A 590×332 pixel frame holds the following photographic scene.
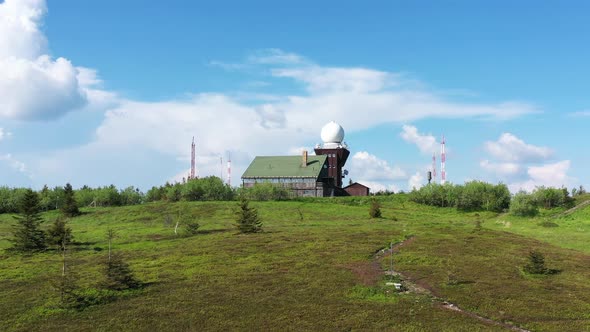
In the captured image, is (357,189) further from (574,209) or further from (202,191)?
(574,209)

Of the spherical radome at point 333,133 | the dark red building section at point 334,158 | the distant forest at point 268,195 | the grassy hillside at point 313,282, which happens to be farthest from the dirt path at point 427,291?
the spherical radome at point 333,133

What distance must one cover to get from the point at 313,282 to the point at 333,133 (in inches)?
4321

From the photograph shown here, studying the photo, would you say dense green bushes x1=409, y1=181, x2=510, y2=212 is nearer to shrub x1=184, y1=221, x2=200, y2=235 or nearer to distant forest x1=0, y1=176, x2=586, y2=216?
distant forest x1=0, y1=176, x2=586, y2=216

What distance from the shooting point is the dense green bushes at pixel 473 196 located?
112 meters

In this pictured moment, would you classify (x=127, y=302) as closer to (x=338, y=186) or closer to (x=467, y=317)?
(x=467, y=317)

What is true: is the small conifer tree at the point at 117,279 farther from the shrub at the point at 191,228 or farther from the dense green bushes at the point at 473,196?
the dense green bushes at the point at 473,196

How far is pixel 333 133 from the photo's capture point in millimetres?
147875

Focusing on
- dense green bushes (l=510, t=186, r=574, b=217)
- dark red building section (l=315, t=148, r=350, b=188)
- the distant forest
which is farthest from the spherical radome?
dense green bushes (l=510, t=186, r=574, b=217)

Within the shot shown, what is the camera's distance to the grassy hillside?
31734mm

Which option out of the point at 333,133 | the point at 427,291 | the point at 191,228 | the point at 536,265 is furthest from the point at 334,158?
the point at 427,291

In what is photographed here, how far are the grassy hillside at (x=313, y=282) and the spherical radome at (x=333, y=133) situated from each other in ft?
249

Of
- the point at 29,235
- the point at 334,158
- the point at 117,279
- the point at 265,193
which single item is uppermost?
the point at 334,158

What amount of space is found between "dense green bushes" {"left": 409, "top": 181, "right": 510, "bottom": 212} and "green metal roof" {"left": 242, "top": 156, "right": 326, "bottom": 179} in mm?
32334

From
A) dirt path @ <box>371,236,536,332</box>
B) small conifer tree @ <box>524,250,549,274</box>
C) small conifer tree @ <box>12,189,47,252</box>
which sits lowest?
dirt path @ <box>371,236,536,332</box>
